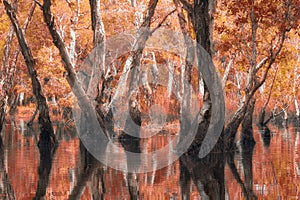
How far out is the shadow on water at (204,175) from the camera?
11.7 meters

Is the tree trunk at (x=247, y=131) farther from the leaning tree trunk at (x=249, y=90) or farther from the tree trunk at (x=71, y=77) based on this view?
the tree trunk at (x=71, y=77)

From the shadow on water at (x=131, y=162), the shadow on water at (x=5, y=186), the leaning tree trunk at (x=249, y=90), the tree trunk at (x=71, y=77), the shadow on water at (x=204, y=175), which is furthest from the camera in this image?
the leaning tree trunk at (x=249, y=90)

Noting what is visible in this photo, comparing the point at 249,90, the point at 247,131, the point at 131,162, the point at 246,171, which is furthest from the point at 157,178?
the point at 247,131

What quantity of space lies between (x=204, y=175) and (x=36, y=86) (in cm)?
1109

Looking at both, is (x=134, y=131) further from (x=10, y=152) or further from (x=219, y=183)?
A: (x=219, y=183)

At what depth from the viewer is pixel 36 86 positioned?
2431cm

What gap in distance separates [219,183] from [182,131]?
14480 mm

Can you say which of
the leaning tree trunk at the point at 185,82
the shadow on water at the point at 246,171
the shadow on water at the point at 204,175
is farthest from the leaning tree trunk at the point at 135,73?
the shadow on water at the point at 204,175

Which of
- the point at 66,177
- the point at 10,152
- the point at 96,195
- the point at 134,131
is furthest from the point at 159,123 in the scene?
the point at 96,195

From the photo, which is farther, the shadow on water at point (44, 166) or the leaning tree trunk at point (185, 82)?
the leaning tree trunk at point (185, 82)

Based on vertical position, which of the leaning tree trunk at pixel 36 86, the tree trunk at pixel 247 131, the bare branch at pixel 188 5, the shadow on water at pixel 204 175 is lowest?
the shadow on water at pixel 204 175

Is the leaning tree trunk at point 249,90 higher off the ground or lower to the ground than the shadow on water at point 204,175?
higher

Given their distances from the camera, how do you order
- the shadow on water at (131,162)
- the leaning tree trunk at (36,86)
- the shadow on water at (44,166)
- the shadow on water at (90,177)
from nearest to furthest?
the shadow on water at (90,177)
the shadow on water at (44,166)
the shadow on water at (131,162)
the leaning tree trunk at (36,86)

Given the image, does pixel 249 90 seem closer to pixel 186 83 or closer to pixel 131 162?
pixel 186 83
